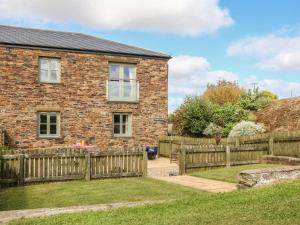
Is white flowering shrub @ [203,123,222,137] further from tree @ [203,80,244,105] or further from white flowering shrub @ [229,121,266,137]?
tree @ [203,80,244,105]

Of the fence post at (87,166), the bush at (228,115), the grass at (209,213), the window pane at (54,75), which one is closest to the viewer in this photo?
the grass at (209,213)

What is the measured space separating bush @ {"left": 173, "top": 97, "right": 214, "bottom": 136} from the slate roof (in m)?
5.26

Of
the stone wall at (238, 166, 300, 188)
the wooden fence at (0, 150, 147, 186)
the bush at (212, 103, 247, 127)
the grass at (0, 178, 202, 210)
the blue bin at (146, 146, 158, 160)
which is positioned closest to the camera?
the grass at (0, 178, 202, 210)

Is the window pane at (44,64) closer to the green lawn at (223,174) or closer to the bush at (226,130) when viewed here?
the green lawn at (223,174)

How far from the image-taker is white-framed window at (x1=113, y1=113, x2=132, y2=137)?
91.6ft

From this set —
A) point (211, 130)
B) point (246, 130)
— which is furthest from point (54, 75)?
point (246, 130)

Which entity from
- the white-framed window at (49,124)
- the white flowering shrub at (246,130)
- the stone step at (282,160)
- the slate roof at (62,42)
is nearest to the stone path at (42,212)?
the stone step at (282,160)

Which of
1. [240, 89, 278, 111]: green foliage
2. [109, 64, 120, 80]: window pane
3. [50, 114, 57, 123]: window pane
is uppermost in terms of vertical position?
[109, 64, 120, 80]: window pane

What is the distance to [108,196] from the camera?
11633mm

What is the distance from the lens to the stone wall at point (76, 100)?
2480cm

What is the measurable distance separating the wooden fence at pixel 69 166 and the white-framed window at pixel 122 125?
1215 centimetres

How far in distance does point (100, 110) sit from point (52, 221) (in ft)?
64.0

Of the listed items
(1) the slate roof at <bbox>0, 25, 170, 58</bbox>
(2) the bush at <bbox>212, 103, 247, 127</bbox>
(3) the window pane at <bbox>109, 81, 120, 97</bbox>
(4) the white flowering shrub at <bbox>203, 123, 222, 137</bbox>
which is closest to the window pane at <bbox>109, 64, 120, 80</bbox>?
(3) the window pane at <bbox>109, 81, 120, 97</bbox>

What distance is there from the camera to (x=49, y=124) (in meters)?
25.8
